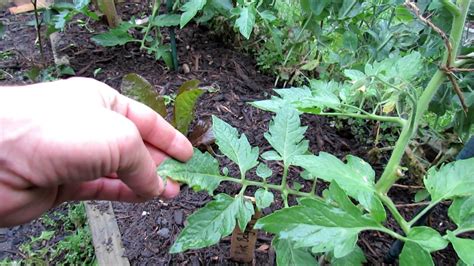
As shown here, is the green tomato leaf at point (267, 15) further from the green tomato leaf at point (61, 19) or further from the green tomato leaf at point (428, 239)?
the green tomato leaf at point (428, 239)

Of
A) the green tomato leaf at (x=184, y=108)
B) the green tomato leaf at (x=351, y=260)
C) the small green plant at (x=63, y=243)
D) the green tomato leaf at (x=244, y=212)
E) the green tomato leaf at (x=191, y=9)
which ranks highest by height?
the green tomato leaf at (x=191, y=9)

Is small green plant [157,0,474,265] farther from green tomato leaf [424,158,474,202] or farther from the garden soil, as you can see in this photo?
the garden soil

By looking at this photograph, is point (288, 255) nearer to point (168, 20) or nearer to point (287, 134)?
point (287, 134)

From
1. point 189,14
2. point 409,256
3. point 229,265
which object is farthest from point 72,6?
point 409,256

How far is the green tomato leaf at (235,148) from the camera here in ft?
3.69

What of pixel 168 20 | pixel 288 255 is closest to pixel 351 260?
pixel 288 255

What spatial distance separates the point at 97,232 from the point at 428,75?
1267 millimetres

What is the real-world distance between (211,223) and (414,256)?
44cm

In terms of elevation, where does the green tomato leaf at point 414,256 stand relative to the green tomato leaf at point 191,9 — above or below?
below

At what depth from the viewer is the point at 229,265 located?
4.58ft

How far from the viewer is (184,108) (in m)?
1.67

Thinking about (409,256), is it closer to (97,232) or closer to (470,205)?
(470,205)

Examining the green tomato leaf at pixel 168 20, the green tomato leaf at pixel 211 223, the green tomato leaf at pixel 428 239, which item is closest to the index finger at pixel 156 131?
the green tomato leaf at pixel 211 223

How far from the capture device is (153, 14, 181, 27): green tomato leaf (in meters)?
2.15
